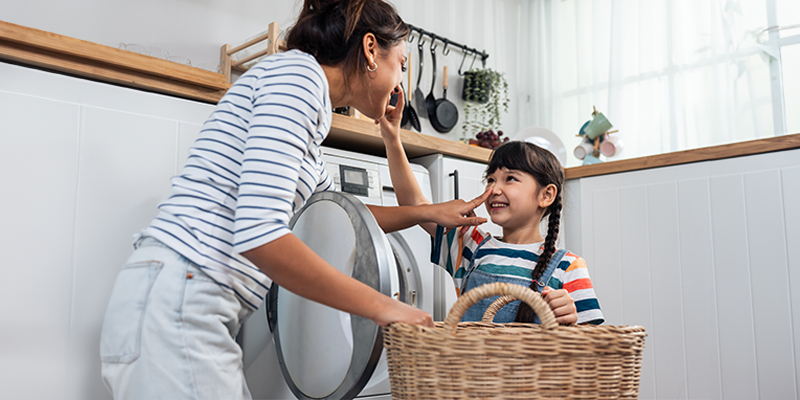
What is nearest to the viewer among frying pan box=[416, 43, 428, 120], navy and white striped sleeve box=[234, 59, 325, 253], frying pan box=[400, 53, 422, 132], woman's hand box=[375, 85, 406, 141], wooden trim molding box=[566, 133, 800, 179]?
navy and white striped sleeve box=[234, 59, 325, 253]

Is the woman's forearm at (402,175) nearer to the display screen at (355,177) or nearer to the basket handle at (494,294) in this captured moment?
the display screen at (355,177)

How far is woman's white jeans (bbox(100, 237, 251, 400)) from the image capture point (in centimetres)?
84

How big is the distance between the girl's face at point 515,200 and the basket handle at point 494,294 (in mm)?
605

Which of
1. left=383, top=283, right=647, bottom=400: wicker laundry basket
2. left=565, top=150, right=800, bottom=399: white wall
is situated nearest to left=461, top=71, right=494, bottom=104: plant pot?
left=565, top=150, right=800, bottom=399: white wall

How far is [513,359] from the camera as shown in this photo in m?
0.80

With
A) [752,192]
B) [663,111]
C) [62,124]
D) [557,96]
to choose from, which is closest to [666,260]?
[752,192]

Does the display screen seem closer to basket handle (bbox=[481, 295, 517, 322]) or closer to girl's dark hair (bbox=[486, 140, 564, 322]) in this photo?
girl's dark hair (bbox=[486, 140, 564, 322])

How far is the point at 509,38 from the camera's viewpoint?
3.21 meters

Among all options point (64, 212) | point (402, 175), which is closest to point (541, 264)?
point (402, 175)

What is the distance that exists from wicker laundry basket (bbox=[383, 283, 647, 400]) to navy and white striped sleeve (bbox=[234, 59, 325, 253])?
248 mm

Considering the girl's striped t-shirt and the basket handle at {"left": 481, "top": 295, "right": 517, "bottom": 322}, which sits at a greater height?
the girl's striped t-shirt

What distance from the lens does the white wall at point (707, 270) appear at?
176 cm

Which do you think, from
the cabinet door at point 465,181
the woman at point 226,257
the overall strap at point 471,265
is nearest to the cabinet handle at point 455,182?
the cabinet door at point 465,181

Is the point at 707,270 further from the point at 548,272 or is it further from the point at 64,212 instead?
the point at 64,212
